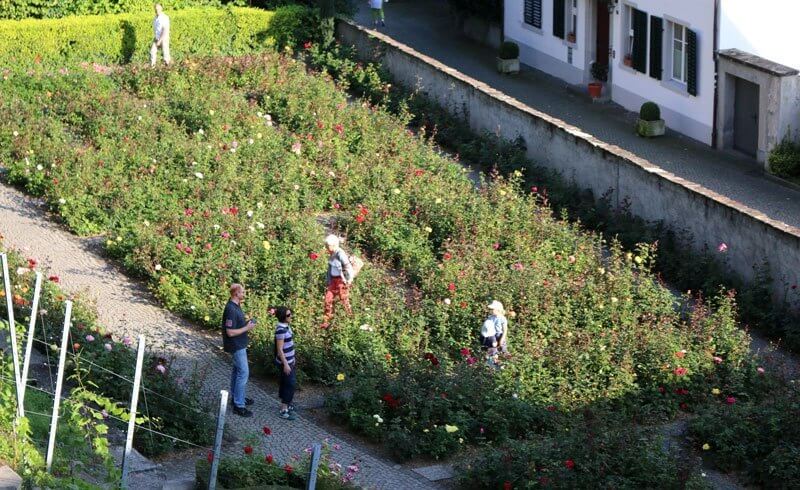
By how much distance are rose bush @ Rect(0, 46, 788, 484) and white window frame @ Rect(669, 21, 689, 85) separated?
5893 mm

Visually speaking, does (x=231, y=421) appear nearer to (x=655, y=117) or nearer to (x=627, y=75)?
(x=655, y=117)

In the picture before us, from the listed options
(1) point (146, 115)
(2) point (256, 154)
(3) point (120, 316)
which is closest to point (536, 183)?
(2) point (256, 154)

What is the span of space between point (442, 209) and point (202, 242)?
361 cm

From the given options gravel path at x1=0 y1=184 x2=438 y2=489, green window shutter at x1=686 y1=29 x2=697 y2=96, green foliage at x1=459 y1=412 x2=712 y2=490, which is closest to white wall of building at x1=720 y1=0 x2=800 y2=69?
green window shutter at x1=686 y1=29 x2=697 y2=96

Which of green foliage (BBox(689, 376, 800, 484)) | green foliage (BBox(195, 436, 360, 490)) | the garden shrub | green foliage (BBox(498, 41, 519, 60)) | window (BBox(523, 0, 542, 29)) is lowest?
green foliage (BBox(498, 41, 519, 60))

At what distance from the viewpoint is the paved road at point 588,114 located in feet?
81.5

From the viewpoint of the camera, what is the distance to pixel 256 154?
22.5m

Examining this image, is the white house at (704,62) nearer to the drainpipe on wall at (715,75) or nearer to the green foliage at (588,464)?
the drainpipe on wall at (715,75)

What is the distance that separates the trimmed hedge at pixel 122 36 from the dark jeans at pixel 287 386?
47.2 ft

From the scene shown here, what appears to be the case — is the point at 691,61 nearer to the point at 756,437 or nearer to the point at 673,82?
the point at 673,82

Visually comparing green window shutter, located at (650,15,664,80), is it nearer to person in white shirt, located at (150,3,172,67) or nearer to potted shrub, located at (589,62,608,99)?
potted shrub, located at (589,62,608,99)

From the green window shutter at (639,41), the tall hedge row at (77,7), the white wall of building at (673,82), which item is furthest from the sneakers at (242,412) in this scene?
the tall hedge row at (77,7)

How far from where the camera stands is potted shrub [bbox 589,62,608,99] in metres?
30.3

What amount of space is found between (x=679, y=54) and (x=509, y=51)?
196 inches
